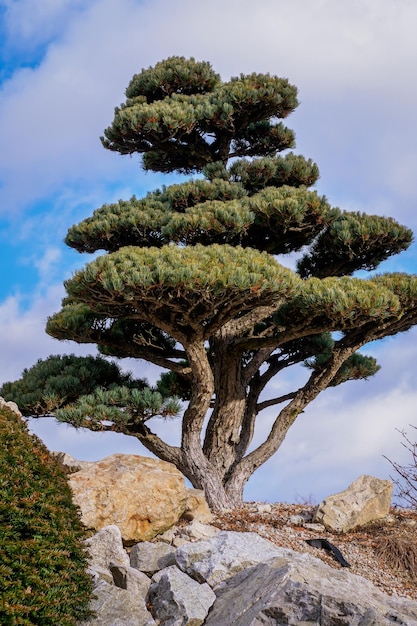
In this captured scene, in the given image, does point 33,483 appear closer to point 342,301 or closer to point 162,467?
point 162,467

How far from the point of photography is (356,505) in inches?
317

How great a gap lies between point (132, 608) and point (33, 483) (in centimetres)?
131

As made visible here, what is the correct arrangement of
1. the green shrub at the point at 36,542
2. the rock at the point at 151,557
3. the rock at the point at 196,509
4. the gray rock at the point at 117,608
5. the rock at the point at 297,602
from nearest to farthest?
1. the green shrub at the point at 36,542
2. the rock at the point at 297,602
3. the gray rock at the point at 117,608
4. the rock at the point at 151,557
5. the rock at the point at 196,509

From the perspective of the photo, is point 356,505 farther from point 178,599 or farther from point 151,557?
point 178,599

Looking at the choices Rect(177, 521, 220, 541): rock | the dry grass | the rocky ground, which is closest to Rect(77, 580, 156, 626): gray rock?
A: Rect(177, 521, 220, 541): rock

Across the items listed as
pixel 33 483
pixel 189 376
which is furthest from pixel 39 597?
pixel 189 376

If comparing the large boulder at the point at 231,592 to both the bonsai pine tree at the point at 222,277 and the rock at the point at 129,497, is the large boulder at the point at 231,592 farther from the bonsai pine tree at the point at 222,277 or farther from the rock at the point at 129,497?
the bonsai pine tree at the point at 222,277

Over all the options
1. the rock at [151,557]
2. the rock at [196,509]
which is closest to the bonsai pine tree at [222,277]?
the rock at [196,509]

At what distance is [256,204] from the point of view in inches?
340

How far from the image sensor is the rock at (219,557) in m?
4.87

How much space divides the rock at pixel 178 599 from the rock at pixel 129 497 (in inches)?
52.1

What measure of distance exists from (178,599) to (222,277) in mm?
3415

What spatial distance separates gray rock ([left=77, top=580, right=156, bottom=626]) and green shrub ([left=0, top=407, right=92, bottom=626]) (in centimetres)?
21

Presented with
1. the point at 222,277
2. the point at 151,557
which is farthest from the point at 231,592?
the point at 222,277
